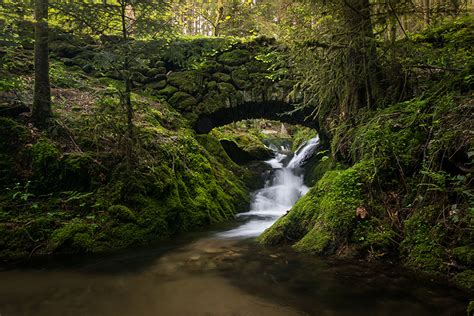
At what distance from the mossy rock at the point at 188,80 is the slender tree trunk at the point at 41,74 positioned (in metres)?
3.99

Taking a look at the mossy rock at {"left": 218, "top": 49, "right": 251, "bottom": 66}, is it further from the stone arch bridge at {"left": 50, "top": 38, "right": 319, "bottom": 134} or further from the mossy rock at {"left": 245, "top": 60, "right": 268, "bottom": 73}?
the mossy rock at {"left": 245, "top": 60, "right": 268, "bottom": 73}

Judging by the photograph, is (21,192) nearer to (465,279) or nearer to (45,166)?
(45,166)

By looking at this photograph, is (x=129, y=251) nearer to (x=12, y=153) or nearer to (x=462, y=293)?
(x=12, y=153)

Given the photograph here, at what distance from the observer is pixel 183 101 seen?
9828 mm

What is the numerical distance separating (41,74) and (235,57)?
5.41 metres

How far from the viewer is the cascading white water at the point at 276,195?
723 cm

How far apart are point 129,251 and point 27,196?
190 cm

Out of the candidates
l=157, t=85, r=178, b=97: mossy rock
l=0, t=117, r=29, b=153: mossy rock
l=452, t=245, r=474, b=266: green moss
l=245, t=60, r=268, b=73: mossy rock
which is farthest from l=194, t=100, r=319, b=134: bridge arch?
l=452, t=245, r=474, b=266: green moss

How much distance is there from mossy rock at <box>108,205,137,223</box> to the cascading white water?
1648 mm

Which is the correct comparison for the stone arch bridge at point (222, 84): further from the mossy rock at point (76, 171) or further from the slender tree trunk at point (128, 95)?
the mossy rock at point (76, 171)

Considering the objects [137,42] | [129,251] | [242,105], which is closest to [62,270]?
[129,251]

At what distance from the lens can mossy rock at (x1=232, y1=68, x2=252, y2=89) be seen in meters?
9.78

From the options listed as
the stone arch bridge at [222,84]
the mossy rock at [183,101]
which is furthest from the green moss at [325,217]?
the mossy rock at [183,101]

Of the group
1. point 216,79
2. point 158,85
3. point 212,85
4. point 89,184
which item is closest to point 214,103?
point 212,85
